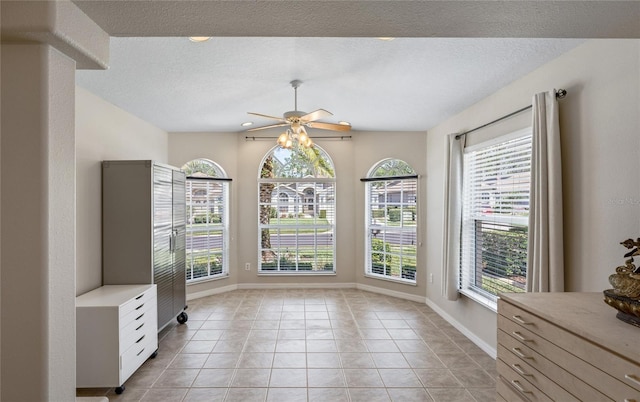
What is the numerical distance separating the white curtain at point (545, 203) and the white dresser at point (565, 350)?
1.52ft

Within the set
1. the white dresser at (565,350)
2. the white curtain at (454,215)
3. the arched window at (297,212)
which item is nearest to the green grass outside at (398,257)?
the arched window at (297,212)

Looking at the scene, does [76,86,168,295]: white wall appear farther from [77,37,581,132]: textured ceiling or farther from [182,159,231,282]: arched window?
[182,159,231,282]: arched window

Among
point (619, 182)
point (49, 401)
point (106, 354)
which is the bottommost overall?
point (106, 354)

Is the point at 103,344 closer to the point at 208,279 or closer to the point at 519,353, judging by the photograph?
the point at 208,279

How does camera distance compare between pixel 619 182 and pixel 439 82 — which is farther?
pixel 439 82

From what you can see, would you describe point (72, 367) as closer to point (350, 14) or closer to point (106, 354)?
point (106, 354)

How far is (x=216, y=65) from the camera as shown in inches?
105

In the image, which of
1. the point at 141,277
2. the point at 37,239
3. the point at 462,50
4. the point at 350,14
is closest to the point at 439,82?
the point at 462,50

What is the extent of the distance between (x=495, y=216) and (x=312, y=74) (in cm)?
225

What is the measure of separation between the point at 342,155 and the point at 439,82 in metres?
2.40

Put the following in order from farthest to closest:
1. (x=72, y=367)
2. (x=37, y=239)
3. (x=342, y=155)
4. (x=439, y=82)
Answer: (x=342, y=155) → (x=439, y=82) → (x=72, y=367) → (x=37, y=239)

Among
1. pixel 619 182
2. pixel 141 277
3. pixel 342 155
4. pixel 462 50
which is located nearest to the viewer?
pixel 619 182

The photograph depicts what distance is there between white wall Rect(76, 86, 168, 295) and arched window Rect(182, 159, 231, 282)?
1.38 meters

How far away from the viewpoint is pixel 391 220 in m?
4.92
